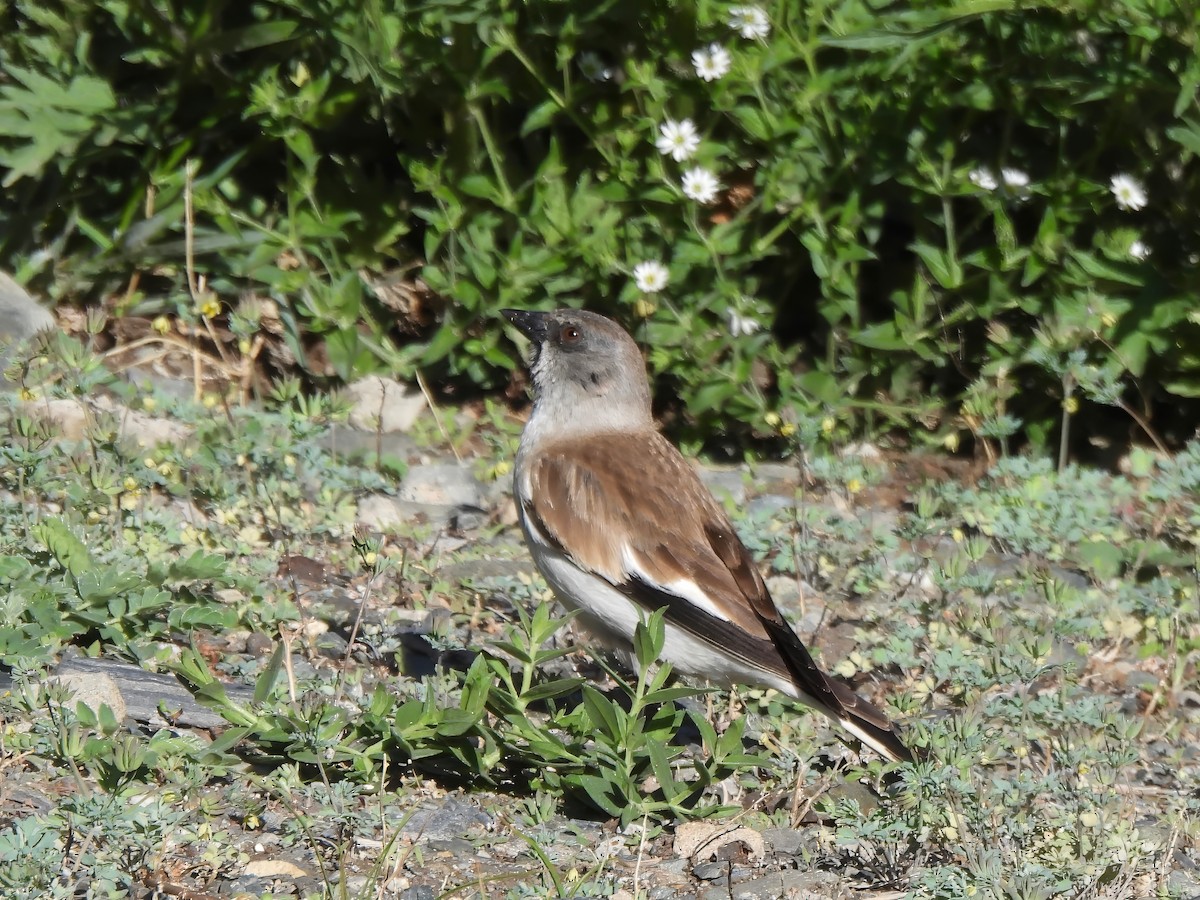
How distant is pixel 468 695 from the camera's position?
13.5ft

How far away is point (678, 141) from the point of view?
262 inches

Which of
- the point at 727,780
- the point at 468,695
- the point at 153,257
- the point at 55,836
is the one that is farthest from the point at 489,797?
the point at 153,257

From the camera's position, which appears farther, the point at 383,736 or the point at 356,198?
the point at 356,198

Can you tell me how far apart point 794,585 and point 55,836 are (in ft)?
10.7

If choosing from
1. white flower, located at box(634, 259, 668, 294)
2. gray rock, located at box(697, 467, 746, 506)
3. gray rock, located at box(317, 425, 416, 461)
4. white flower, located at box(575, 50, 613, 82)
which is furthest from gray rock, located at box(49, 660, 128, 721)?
white flower, located at box(575, 50, 613, 82)

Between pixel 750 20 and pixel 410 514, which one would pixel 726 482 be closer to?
pixel 410 514

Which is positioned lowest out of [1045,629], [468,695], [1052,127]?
[1045,629]

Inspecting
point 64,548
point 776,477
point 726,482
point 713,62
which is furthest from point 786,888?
point 713,62

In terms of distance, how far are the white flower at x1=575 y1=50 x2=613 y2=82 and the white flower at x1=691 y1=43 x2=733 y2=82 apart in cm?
41

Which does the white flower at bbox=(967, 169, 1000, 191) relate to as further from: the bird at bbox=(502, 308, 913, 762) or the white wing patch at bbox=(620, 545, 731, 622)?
the white wing patch at bbox=(620, 545, 731, 622)

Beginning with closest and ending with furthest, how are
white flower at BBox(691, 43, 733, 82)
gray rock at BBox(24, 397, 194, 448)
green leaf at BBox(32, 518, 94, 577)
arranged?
green leaf at BBox(32, 518, 94, 577) → gray rock at BBox(24, 397, 194, 448) → white flower at BBox(691, 43, 733, 82)

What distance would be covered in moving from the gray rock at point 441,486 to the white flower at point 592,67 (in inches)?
68.7

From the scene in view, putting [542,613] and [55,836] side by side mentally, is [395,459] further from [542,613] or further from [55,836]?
[55,836]

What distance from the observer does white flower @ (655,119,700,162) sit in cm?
664
